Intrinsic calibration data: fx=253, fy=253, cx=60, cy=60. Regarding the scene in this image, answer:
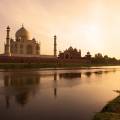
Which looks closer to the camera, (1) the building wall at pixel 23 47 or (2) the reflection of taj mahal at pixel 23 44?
(2) the reflection of taj mahal at pixel 23 44

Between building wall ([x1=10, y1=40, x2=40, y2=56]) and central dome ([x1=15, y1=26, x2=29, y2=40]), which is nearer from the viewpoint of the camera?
central dome ([x1=15, y1=26, x2=29, y2=40])

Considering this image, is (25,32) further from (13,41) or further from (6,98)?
(6,98)

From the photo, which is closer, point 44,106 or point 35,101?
point 44,106

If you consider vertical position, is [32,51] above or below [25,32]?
below

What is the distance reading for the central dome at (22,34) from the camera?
87.0 m

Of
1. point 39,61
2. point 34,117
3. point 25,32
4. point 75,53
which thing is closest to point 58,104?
point 34,117

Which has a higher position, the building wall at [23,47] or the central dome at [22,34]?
the central dome at [22,34]

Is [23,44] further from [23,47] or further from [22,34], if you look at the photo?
[22,34]

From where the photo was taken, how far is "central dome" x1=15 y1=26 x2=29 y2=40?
3425 inches

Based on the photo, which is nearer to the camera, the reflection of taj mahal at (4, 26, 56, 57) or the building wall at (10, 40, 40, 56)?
the reflection of taj mahal at (4, 26, 56, 57)

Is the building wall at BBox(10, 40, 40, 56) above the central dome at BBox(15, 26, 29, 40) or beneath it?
beneath

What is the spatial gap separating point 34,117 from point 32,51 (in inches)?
3349

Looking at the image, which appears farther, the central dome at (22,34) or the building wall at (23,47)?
the building wall at (23,47)

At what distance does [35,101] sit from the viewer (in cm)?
1479
